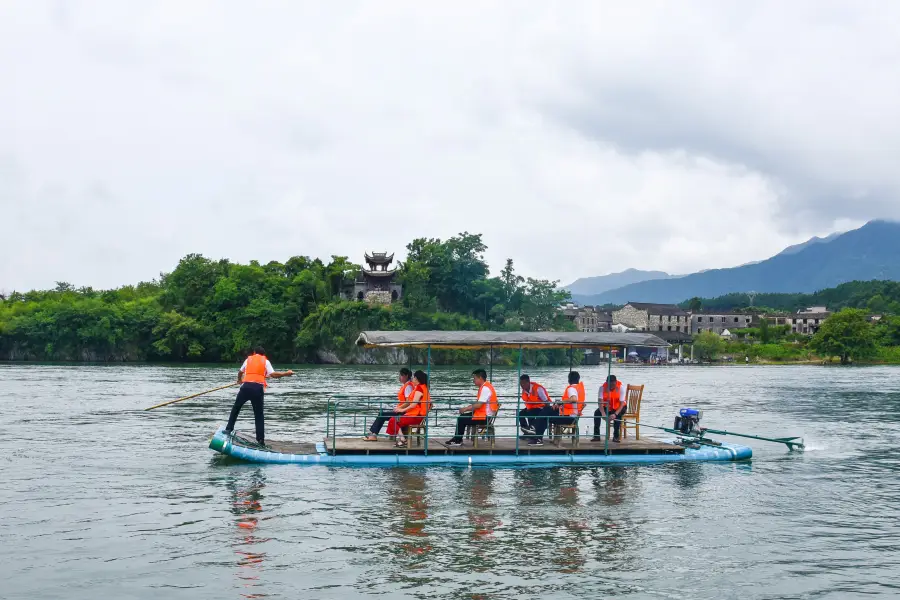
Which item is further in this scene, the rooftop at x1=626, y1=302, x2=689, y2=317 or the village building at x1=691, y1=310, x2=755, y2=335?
the rooftop at x1=626, y1=302, x2=689, y2=317

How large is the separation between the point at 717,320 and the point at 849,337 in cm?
6832

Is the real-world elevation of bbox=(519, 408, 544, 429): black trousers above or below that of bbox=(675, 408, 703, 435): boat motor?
above

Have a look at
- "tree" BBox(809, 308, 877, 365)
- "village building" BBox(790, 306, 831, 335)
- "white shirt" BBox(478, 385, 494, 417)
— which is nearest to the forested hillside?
"tree" BBox(809, 308, 877, 365)

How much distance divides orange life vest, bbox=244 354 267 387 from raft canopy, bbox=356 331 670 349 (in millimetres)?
2211

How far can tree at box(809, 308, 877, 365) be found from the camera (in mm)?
117438

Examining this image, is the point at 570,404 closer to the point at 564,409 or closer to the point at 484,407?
the point at 564,409

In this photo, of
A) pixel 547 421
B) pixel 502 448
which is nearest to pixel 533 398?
pixel 547 421

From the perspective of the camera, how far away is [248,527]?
527 inches

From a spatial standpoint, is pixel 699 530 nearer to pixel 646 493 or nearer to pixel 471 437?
pixel 646 493

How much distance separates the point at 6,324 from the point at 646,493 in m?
106

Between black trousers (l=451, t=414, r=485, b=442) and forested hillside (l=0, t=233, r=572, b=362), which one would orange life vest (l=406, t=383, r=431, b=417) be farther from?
forested hillside (l=0, t=233, r=572, b=362)

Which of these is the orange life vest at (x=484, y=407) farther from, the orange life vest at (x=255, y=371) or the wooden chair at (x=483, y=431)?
the orange life vest at (x=255, y=371)

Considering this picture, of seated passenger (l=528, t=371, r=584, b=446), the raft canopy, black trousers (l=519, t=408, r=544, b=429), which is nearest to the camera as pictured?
the raft canopy

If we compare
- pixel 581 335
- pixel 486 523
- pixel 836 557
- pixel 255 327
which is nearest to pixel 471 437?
pixel 581 335
